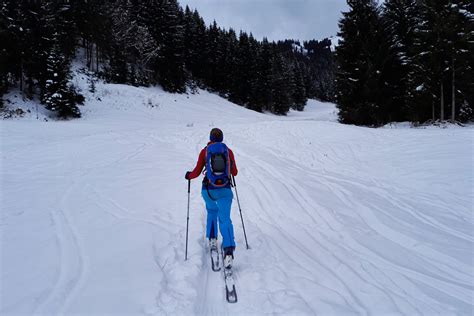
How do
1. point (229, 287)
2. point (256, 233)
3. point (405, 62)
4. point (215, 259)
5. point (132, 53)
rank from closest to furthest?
1. point (229, 287)
2. point (215, 259)
3. point (256, 233)
4. point (405, 62)
5. point (132, 53)

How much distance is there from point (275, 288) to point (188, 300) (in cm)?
126

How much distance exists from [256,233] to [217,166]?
2.16m

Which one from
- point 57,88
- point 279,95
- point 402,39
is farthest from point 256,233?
point 279,95

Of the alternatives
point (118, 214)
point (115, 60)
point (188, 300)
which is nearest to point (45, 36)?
point (115, 60)

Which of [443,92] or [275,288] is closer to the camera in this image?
[275,288]

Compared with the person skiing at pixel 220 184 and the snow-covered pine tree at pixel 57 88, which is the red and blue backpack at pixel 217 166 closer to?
the person skiing at pixel 220 184

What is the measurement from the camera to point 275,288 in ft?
13.2

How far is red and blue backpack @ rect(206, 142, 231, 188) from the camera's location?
4559 mm

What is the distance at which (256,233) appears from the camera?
5.92 m

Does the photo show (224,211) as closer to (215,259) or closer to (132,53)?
(215,259)

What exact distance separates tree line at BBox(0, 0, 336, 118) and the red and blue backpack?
77.8 ft

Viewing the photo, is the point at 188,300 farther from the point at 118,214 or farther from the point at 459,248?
the point at 459,248

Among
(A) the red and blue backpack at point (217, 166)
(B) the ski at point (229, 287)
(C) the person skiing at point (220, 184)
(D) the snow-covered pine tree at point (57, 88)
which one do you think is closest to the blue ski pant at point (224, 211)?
(C) the person skiing at point (220, 184)

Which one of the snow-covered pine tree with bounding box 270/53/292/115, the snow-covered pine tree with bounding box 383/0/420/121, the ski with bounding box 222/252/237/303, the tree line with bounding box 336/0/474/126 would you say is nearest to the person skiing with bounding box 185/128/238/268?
the ski with bounding box 222/252/237/303
